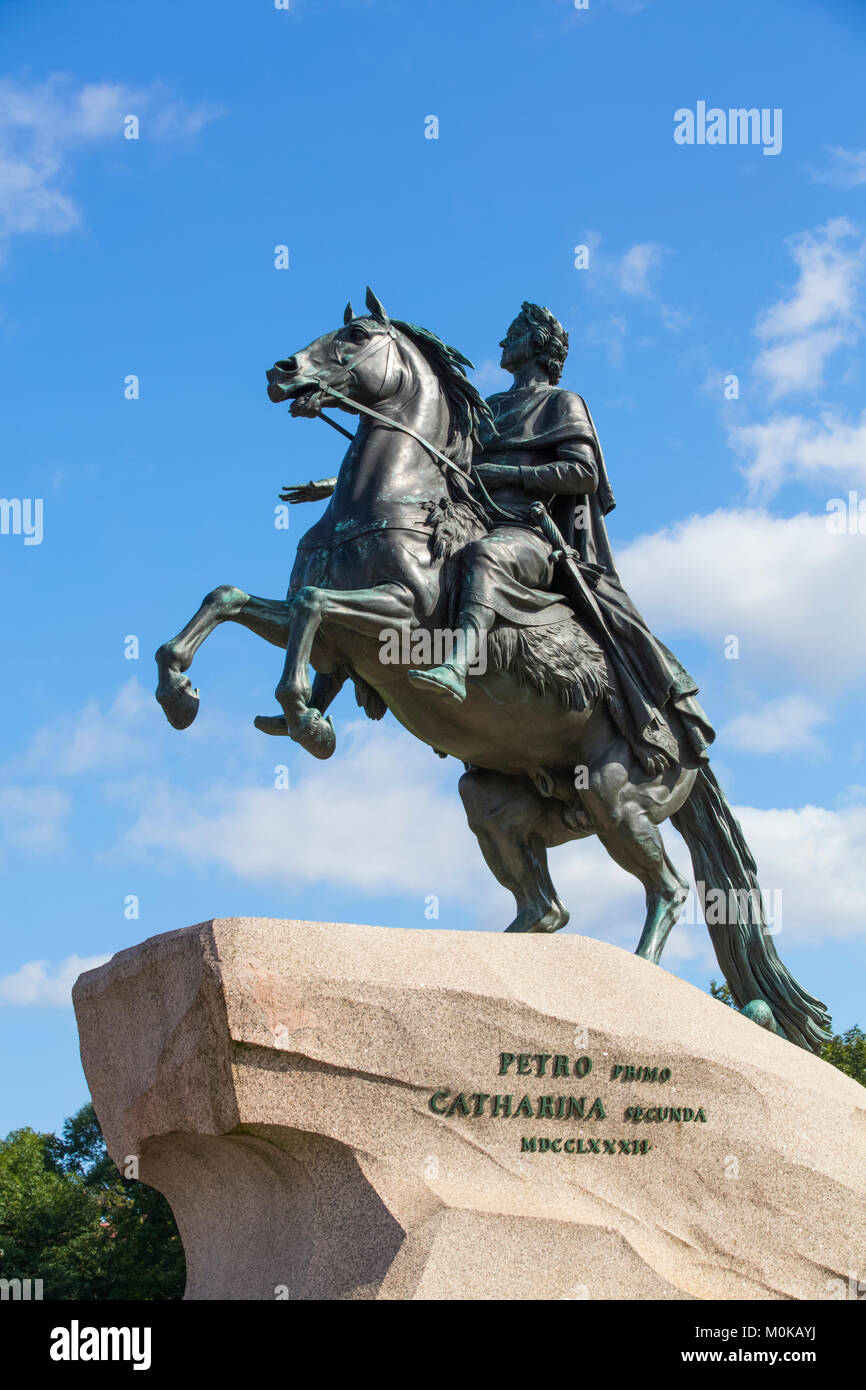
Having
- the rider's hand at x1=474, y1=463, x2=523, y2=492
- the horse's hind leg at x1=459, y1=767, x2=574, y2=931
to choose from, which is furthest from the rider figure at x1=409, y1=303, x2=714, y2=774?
the horse's hind leg at x1=459, y1=767, x2=574, y2=931

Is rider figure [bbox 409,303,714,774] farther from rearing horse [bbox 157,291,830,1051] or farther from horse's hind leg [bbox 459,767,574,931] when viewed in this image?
horse's hind leg [bbox 459,767,574,931]

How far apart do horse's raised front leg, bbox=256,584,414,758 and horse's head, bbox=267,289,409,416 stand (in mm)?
1227

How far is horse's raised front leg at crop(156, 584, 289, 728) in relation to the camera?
7.89 metres

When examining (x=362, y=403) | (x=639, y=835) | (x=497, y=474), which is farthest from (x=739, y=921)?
(x=362, y=403)

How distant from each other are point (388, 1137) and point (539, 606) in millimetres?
3620

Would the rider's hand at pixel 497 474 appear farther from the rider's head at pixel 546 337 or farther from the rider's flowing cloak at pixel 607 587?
the rider's head at pixel 546 337

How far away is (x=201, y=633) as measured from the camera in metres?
8.12

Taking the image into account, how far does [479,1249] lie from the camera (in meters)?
6.41

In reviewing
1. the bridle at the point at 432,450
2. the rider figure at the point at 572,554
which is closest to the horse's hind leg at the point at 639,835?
the rider figure at the point at 572,554

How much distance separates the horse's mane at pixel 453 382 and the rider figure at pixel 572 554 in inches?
9.7

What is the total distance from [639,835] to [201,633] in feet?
9.96

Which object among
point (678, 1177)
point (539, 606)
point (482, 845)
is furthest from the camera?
point (482, 845)
